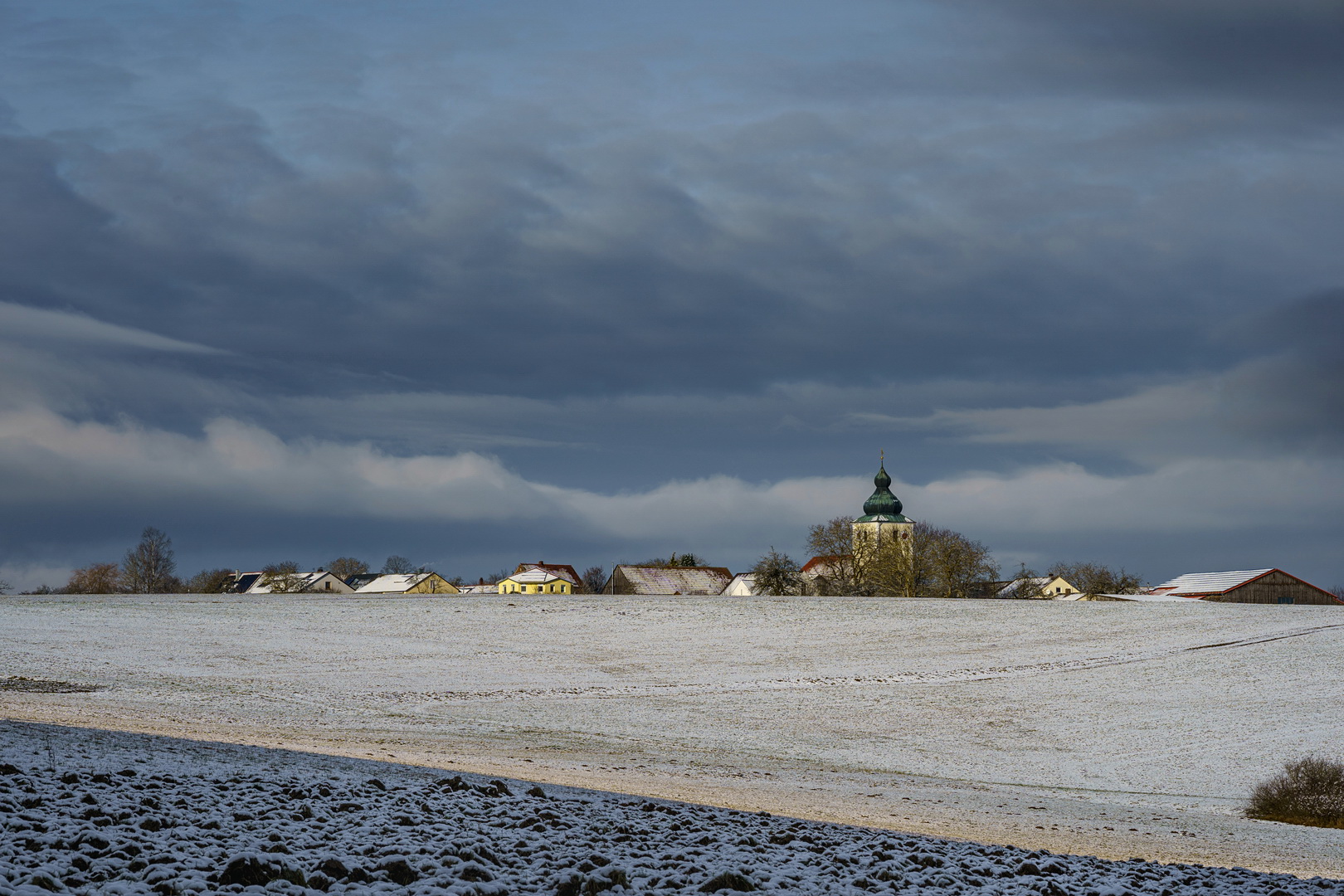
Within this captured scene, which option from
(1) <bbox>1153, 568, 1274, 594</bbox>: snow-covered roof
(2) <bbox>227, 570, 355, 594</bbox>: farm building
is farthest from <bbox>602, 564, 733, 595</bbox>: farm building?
(1) <bbox>1153, 568, 1274, 594</bbox>: snow-covered roof

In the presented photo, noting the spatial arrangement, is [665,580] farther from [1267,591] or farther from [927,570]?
[1267,591]

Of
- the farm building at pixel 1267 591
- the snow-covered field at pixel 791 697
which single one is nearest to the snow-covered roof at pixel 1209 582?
the farm building at pixel 1267 591

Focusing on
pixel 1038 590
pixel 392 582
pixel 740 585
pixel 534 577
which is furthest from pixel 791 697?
pixel 534 577

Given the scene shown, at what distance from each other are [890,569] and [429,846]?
2927 inches

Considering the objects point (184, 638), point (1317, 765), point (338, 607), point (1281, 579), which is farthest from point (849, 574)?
point (1317, 765)

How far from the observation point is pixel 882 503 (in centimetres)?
14925

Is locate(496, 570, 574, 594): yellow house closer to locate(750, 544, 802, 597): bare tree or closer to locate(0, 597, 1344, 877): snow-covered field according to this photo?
locate(750, 544, 802, 597): bare tree

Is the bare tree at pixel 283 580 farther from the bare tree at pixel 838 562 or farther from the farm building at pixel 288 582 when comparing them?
the bare tree at pixel 838 562

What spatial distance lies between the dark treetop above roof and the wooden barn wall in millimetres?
73682

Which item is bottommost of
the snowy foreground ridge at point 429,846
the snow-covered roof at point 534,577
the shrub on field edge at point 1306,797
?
the shrub on field edge at point 1306,797

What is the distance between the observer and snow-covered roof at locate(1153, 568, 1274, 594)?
73312 mm

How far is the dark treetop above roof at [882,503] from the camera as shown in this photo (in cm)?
14812

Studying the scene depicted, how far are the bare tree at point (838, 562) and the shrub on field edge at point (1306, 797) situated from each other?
6214 centimetres

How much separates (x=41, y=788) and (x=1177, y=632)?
44758mm
